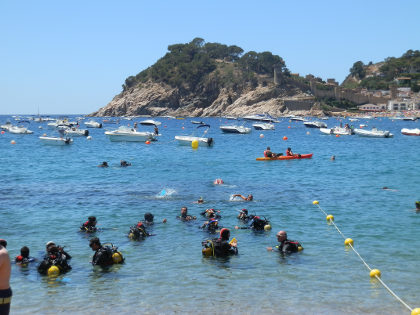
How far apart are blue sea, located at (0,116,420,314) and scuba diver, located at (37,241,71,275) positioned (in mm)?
195

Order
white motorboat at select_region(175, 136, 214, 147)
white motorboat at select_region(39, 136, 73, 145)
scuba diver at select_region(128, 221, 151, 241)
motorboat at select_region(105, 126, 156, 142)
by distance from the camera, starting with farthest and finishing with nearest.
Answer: motorboat at select_region(105, 126, 156, 142)
white motorboat at select_region(39, 136, 73, 145)
white motorboat at select_region(175, 136, 214, 147)
scuba diver at select_region(128, 221, 151, 241)

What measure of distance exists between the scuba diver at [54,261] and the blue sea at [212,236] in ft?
0.64

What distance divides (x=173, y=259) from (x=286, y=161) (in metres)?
27.0

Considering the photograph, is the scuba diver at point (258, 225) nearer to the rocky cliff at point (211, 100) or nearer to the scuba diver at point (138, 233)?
the scuba diver at point (138, 233)

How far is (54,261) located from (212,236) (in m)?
5.48

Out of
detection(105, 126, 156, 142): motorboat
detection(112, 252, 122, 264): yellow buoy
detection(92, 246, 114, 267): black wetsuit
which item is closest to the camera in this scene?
detection(92, 246, 114, 267): black wetsuit

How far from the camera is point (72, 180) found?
30.2 m

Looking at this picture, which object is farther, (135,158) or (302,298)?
(135,158)

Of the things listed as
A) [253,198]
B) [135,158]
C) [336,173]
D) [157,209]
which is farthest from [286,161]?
[157,209]

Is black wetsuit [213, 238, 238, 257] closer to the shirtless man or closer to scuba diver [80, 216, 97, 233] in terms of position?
scuba diver [80, 216, 97, 233]

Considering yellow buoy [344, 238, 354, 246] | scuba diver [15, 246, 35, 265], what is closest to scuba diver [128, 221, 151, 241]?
scuba diver [15, 246, 35, 265]

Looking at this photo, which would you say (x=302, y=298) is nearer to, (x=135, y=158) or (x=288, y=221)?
(x=288, y=221)

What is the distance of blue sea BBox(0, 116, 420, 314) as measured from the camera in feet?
35.7

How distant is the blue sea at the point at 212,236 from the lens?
1088cm
